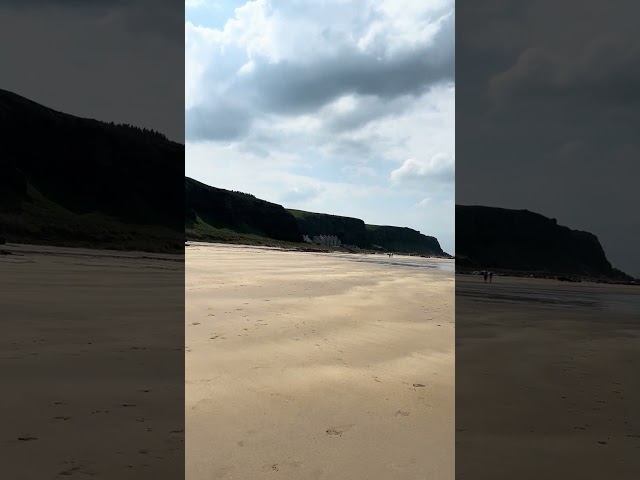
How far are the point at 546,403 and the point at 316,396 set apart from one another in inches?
83.2

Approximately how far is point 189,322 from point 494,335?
5.02 meters

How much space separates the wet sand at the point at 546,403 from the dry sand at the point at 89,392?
204 cm

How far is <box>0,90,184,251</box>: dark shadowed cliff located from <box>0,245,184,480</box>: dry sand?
1617cm

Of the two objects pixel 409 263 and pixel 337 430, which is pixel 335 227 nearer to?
pixel 409 263

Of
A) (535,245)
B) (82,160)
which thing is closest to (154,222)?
(82,160)

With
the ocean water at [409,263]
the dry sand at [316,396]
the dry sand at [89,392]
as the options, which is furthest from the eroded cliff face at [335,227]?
the dry sand at [89,392]

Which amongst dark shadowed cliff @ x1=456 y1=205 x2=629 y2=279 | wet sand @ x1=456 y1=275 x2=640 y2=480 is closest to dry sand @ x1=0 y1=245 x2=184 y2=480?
wet sand @ x1=456 y1=275 x2=640 y2=480

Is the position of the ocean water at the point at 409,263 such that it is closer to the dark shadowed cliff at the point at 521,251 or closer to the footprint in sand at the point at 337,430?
the dark shadowed cliff at the point at 521,251

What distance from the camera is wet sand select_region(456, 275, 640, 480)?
251 centimetres

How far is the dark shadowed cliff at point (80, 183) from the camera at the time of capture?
24.1 metres

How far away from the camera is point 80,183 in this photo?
3462 cm

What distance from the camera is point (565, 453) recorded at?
2639 millimetres

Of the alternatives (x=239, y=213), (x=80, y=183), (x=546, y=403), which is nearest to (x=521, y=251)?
(x=546, y=403)

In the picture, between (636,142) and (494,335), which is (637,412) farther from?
(636,142)
